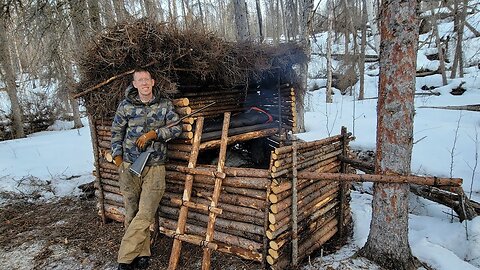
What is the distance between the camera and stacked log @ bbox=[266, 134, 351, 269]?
3775 mm

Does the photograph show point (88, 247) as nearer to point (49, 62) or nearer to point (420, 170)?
point (49, 62)

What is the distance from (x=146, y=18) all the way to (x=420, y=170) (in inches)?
264

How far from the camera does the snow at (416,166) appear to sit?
15.4 ft

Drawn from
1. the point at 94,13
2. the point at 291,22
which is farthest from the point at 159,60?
the point at 291,22

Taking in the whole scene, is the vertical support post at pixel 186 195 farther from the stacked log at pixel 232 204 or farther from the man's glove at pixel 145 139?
the man's glove at pixel 145 139

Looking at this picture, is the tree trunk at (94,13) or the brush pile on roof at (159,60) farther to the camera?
the tree trunk at (94,13)

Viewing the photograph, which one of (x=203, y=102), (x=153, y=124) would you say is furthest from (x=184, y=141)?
(x=203, y=102)

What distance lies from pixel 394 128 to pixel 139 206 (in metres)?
3.20

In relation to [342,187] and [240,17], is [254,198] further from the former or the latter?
[240,17]

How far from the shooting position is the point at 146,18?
4.23 m

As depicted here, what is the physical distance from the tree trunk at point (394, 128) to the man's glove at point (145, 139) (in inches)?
106

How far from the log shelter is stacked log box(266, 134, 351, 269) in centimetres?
1

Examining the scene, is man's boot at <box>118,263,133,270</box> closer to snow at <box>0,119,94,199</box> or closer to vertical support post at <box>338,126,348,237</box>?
vertical support post at <box>338,126,348,237</box>

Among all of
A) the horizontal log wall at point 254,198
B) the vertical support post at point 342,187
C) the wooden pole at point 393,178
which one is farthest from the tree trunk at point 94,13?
the wooden pole at point 393,178
